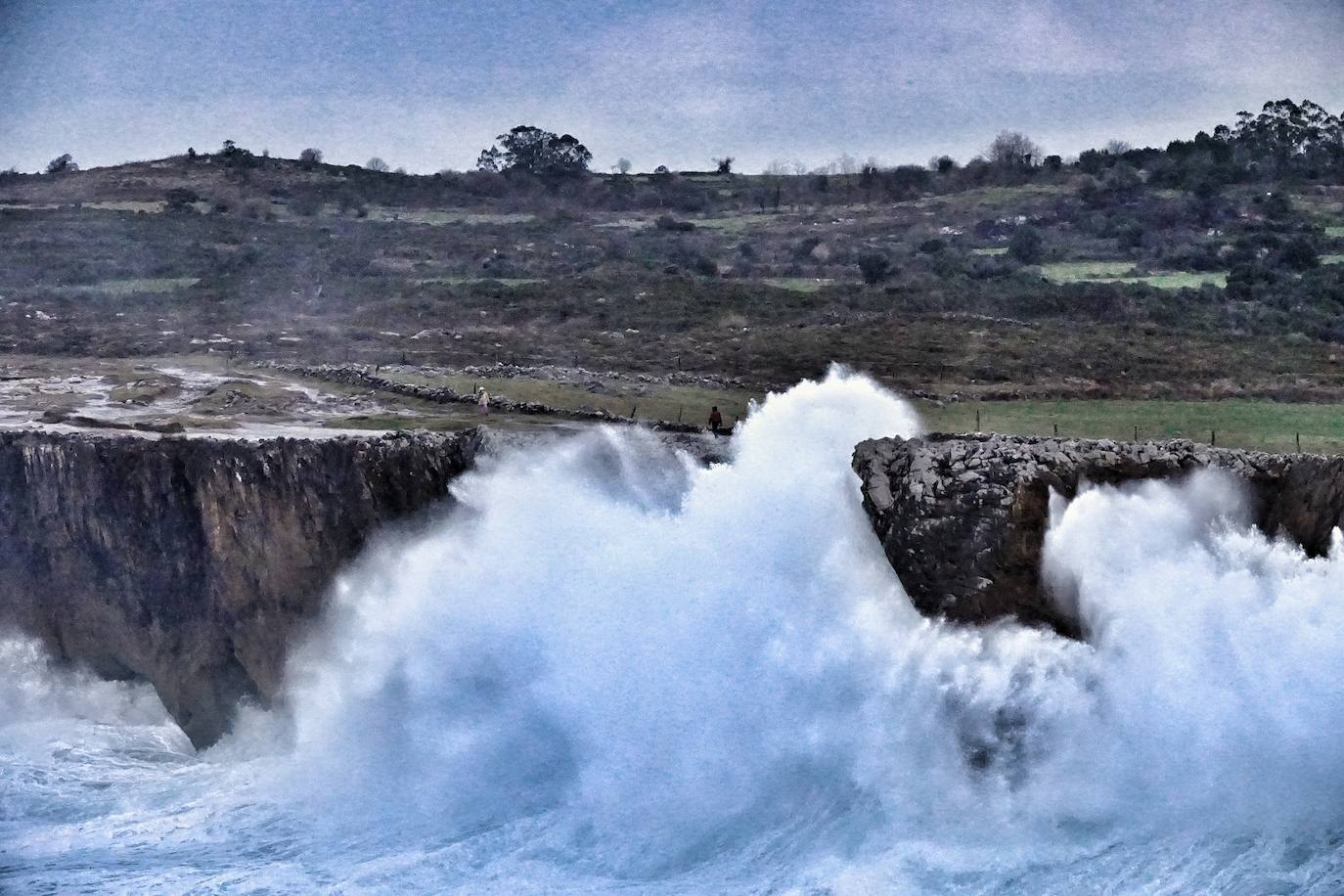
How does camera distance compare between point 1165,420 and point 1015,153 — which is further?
point 1015,153

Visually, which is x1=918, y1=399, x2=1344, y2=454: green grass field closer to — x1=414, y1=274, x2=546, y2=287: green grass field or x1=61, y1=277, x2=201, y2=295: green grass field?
x1=414, y1=274, x2=546, y2=287: green grass field

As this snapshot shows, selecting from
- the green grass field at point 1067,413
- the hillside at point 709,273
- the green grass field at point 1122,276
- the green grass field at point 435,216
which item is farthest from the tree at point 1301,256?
the green grass field at point 435,216

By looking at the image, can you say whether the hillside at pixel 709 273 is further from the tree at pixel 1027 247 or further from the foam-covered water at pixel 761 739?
the foam-covered water at pixel 761 739

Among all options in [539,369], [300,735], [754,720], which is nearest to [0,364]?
[539,369]

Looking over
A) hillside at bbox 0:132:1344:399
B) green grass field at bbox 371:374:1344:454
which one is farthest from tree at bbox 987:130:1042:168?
green grass field at bbox 371:374:1344:454

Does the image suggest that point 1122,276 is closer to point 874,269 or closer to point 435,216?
point 874,269

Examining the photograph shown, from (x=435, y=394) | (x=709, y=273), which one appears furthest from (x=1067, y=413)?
(x=709, y=273)
